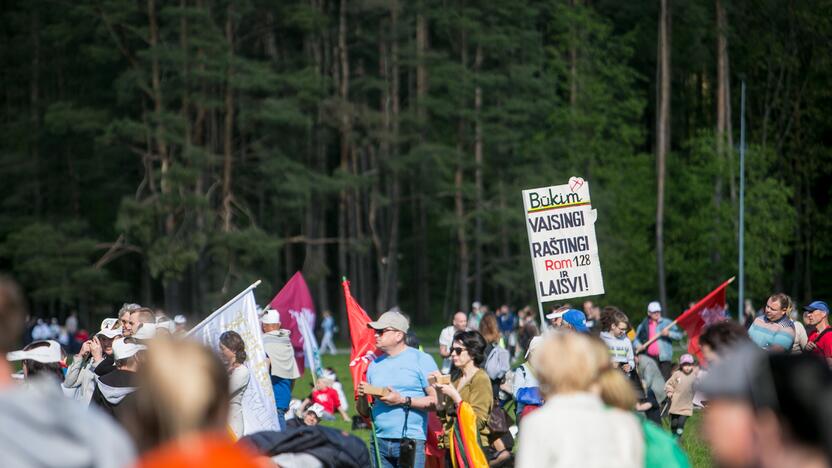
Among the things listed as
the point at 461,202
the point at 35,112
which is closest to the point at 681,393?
the point at 461,202

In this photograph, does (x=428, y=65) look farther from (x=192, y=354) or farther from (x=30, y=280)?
(x=192, y=354)

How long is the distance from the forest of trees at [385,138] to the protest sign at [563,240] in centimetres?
3263

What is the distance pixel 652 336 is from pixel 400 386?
9.63m

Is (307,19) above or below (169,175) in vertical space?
above

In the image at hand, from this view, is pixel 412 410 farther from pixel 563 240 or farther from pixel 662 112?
pixel 662 112

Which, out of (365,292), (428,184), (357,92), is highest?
(357,92)

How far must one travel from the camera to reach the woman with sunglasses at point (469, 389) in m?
9.57

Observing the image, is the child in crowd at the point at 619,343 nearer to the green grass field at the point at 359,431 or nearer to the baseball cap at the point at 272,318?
the green grass field at the point at 359,431

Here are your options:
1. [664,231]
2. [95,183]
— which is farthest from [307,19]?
[664,231]

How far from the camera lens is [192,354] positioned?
3793 mm

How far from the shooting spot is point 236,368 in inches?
352

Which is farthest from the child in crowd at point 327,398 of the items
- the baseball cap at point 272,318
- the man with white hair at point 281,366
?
the man with white hair at point 281,366

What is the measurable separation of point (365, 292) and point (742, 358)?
5658cm

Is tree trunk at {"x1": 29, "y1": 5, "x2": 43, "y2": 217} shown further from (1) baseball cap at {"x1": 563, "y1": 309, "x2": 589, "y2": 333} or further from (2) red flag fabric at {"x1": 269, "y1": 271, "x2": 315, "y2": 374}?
(1) baseball cap at {"x1": 563, "y1": 309, "x2": 589, "y2": 333}
